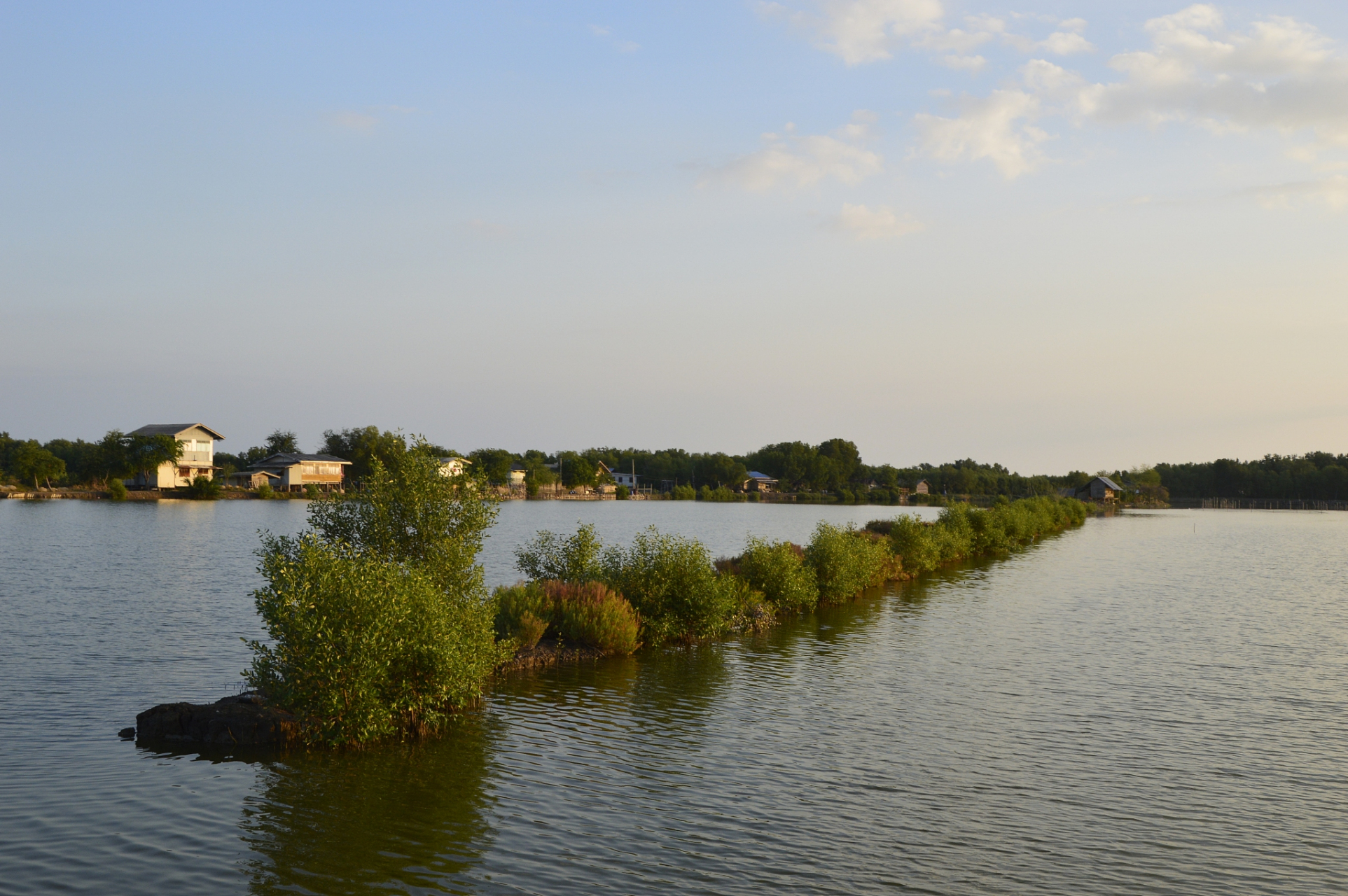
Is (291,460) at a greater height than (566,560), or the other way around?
(291,460)

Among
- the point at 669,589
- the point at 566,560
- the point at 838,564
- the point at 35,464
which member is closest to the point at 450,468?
the point at 566,560

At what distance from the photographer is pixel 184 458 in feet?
455

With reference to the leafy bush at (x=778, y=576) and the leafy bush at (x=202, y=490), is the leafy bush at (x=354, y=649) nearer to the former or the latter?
the leafy bush at (x=778, y=576)

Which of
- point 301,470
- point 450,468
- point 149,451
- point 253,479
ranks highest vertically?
point 149,451

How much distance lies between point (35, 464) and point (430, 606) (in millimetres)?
146025

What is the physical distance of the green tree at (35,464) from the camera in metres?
134

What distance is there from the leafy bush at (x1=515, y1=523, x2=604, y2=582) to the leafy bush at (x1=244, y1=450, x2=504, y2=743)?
9.29 metres

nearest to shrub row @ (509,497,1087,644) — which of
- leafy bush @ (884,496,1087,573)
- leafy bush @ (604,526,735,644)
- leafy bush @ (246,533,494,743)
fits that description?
leafy bush @ (604,526,735,644)

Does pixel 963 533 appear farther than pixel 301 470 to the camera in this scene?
No

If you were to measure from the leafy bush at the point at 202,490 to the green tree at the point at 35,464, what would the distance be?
20.8 meters

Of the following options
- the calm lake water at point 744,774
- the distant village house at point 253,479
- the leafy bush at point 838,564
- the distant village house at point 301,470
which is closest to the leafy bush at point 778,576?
the leafy bush at point 838,564

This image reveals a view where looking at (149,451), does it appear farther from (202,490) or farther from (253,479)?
(253,479)

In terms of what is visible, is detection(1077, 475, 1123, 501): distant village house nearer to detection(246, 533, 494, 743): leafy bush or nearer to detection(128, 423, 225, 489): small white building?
detection(128, 423, 225, 489): small white building

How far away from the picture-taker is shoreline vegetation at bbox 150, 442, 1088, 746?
17.7 metres
